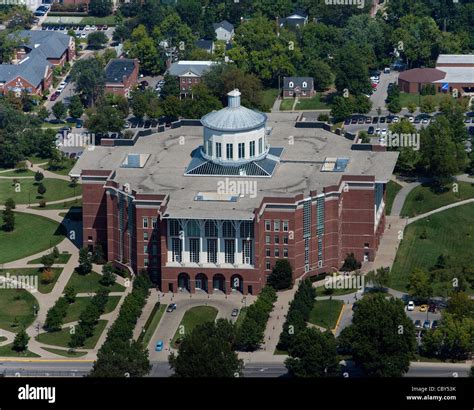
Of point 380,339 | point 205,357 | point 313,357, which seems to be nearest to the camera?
point 205,357

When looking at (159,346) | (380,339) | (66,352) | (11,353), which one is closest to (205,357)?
(159,346)

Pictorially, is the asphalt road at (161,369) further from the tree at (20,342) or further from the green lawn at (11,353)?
the tree at (20,342)

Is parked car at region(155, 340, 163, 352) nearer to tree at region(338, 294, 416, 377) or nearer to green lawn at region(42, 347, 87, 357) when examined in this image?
green lawn at region(42, 347, 87, 357)

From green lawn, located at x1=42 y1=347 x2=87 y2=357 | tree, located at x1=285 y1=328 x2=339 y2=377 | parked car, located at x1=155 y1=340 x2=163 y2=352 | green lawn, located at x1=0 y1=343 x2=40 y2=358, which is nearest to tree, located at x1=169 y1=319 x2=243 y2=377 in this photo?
tree, located at x1=285 y1=328 x2=339 y2=377

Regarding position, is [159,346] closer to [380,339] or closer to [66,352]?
[66,352]

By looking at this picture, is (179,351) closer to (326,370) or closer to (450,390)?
(326,370)

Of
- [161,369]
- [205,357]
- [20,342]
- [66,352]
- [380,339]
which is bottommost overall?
[66,352]

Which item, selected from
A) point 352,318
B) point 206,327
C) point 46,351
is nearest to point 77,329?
point 46,351

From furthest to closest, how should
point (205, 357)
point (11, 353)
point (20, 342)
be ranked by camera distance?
point (11, 353)
point (20, 342)
point (205, 357)
